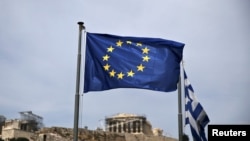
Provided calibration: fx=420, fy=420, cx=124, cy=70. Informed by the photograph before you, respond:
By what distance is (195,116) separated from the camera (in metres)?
9.88

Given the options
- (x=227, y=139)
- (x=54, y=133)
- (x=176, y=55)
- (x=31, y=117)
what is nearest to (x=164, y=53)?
(x=176, y=55)

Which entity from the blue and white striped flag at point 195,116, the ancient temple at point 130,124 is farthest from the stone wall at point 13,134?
the blue and white striped flag at point 195,116

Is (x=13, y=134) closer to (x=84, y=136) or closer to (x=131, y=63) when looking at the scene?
(x=84, y=136)

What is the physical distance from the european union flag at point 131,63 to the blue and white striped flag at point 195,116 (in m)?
0.82

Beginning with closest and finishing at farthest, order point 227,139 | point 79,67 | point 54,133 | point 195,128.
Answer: point 227,139
point 79,67
point 195,128
point 54,133

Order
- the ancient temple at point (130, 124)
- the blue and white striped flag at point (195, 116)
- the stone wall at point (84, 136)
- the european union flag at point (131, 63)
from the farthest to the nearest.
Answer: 1. the ancient temple at point (130, 124)
2. the stone wall at point (84, 136)
3. the blue and white striped flag at point (195, 116)
4. the european union flag at point (131, 63)

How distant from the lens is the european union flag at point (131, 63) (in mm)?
9234

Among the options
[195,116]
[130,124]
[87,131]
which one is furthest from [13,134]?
[195,116]

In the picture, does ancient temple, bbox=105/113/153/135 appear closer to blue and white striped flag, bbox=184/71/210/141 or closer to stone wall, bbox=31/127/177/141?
stone wall, bbox=31/127/177/141

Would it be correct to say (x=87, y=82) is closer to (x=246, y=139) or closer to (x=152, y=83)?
(x=152, y=83)

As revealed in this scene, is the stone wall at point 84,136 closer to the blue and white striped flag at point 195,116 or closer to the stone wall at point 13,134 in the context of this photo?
the stone wall at point 13,134

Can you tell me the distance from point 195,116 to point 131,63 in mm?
2008

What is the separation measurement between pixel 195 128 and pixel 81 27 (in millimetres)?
3485

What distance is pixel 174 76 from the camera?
31.0 ft
